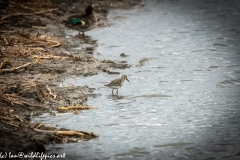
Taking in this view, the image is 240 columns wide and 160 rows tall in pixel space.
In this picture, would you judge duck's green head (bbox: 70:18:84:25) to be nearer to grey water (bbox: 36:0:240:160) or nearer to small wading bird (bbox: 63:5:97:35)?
small wading bird (bbox: 63:5:97:35)

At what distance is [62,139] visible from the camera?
6992 mm

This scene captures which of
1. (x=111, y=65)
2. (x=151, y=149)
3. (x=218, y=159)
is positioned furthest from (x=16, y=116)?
(x=111, y=65)

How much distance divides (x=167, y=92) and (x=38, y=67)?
2.78m

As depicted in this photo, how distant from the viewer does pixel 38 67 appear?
33.9 ft

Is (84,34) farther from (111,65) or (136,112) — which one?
(136,112)

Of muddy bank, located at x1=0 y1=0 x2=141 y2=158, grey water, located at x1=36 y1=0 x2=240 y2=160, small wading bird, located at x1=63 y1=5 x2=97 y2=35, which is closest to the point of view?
grey water, located at x1=36 y1=0 x2=240 y2=160

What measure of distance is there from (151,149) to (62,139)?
4.06 feet

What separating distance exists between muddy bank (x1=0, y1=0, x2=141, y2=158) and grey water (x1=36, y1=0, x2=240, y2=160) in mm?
302

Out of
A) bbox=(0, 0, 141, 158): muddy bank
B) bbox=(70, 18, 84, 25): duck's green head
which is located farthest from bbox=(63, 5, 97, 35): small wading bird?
bbox=(0, 0, 141, 158): muddy bank

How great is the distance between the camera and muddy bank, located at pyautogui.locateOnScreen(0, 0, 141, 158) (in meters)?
7.11

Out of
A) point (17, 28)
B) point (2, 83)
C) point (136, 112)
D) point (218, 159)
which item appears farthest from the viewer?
point (17, 28)

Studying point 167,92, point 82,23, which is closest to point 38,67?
point 167,92

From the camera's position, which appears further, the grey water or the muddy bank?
the muddy bank

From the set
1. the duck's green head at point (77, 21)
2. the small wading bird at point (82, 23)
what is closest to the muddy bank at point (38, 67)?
the small wading bird at point (82, 23)
